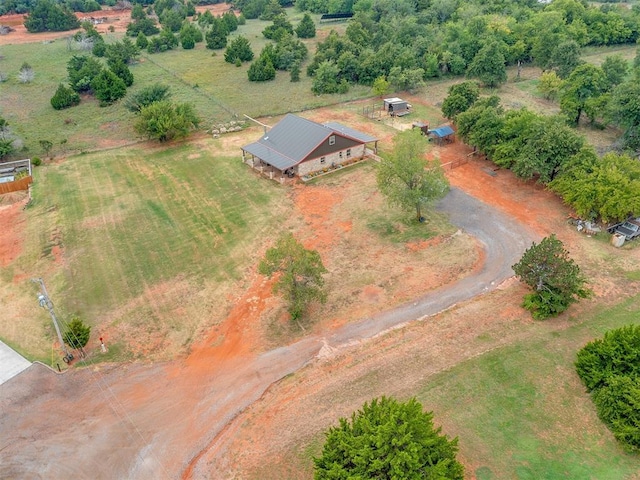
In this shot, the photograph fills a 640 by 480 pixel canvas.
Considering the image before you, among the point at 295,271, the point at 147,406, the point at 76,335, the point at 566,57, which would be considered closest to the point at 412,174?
the point at 295,271

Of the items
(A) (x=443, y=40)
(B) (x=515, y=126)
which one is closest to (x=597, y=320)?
(B) (x=515, y=126)

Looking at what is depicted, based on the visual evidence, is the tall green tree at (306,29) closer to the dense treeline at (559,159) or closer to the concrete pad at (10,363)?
the dense treeline at (559,159)

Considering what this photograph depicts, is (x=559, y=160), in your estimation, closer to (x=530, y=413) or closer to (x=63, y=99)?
(x=530, y=413)

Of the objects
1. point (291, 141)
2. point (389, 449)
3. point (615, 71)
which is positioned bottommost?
point (291, 141)

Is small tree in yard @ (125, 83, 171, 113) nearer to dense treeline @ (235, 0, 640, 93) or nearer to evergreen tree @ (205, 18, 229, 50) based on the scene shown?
dense treeline @ (235, 0, 640, 93)

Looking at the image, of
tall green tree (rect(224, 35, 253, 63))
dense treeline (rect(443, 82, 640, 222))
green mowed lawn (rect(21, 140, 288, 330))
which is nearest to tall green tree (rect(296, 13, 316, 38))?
tall green tree (rect(224, 35, 253, 63))

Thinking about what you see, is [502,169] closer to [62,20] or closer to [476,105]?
[476,105]
